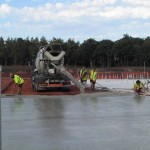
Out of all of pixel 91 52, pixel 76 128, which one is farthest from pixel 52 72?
pixel 91 52

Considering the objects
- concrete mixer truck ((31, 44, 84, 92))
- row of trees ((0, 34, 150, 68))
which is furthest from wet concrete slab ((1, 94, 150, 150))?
row of trees ((0, 34, 150, 68))

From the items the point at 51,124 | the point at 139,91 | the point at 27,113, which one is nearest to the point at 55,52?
the point at 139,91

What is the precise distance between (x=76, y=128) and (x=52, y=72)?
57.7ft

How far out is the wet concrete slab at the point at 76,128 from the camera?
8742 mm

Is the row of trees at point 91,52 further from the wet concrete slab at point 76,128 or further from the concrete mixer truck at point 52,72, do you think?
the wet concrete slab at point 76,128

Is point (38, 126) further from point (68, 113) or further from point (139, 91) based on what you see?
point (139, 91)

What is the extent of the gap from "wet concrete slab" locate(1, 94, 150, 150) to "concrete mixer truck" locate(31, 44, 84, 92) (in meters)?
11.6

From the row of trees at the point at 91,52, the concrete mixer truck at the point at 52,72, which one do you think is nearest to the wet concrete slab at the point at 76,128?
the concrete mixer truck at the point at 52,72

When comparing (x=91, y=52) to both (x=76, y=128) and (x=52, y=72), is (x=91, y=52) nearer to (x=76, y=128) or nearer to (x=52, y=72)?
(x=52, y=72)

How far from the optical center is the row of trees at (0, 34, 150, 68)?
397 feet

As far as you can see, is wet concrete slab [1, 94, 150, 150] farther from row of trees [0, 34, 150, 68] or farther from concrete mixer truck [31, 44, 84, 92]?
row of trees [0, 34, 150, 68]

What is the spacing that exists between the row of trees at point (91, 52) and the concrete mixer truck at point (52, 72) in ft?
296

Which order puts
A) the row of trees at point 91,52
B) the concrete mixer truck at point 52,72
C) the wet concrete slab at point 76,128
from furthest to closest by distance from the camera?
the row of trees at point 91,52, the concrete mixer truck at point 52,72, the wet concrete slab at point 76,128

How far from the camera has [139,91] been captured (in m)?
22.8
